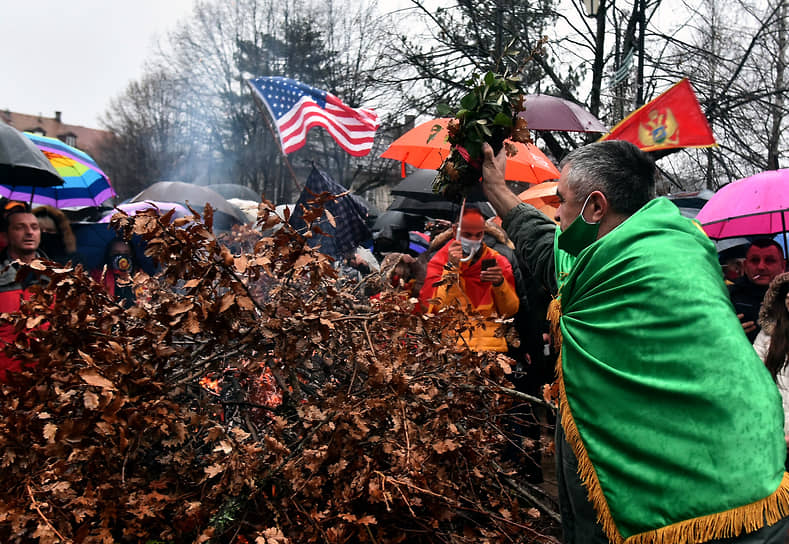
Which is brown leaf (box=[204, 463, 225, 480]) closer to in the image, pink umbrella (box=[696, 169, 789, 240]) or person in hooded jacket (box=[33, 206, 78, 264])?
person in hooded jacket (box=[33, 206, 78, 264])

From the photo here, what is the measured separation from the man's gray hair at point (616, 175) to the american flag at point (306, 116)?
287 inches

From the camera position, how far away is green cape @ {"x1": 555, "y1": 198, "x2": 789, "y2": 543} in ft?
5.85

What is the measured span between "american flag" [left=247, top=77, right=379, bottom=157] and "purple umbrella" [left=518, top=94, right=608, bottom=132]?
3.16 m

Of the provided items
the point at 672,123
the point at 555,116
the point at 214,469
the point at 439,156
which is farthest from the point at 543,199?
the point at 214,469

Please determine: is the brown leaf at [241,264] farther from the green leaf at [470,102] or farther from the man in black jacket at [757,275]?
the man in black jacket at [757,275]

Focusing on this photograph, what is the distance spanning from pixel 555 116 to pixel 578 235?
5.11m

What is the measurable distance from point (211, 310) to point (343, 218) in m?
5.32

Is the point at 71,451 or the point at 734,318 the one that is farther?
the point at 71,451

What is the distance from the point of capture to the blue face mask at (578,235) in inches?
93.9

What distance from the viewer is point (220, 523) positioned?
2146 mm

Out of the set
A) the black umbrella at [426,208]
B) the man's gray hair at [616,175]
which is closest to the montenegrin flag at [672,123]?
the man's gray hair at [616,175]

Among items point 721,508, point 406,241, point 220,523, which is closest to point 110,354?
point 220,523

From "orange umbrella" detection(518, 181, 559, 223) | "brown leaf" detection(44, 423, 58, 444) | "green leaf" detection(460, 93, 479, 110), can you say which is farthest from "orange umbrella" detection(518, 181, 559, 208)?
"brown leaf" detection(44, 423, 58, 444)

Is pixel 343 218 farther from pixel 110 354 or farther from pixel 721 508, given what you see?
pixel 721 508
